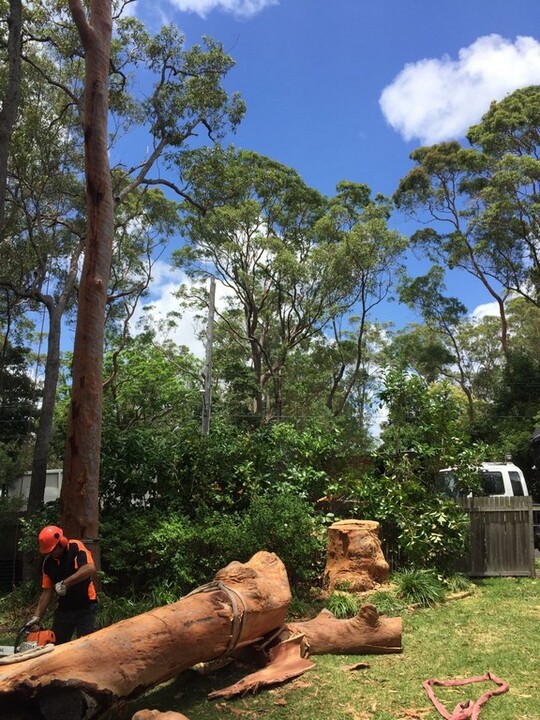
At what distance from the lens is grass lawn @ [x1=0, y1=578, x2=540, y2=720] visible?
14.9 ft

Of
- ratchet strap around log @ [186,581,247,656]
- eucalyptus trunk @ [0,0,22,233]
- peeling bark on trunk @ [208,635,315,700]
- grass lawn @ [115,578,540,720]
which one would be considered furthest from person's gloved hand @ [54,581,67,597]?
eucalyptus trunk @ [0,0,22,233]

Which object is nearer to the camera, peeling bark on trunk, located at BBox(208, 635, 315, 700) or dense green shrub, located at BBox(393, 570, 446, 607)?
peeling bark on trunk, located at BBox(208, 635, 315, 700)

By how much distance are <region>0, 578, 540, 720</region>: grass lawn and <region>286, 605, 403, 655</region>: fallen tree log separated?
0.26 ft

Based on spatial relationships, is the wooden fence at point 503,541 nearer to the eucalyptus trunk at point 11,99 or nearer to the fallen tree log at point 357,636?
the fallen tree log at point 357,636

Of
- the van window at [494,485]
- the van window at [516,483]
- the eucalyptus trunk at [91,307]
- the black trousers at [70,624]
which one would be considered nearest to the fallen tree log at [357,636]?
the black trousers at [70,624]

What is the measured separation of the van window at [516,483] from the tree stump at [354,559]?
5.38 meters

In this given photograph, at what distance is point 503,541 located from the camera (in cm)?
968

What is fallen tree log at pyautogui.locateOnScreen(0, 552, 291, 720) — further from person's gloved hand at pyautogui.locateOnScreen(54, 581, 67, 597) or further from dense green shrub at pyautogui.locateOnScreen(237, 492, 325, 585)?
dense green shrub at pyautogui.locateOnScreen(237, 492, 325, 585)

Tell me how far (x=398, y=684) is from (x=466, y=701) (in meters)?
0.64

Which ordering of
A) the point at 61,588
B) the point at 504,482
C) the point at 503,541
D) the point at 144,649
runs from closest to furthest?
the point at 144,649, the point at 61,588, the point at 503,541, the point at 504,482

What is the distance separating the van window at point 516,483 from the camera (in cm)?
1288

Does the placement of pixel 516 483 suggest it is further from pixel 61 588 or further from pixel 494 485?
pixel 61 588

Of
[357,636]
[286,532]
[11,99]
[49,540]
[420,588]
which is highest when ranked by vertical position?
[11,99]

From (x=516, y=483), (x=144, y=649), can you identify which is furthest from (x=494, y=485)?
(x=144, y=649)
